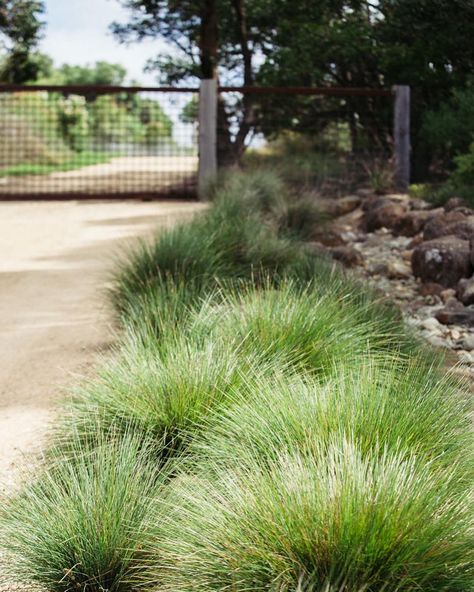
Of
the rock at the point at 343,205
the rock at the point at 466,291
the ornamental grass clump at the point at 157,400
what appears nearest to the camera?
the ornamental grass clump at the point at 157,400

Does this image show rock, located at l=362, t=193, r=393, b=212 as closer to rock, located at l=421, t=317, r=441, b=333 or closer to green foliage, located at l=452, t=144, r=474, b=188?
green foliage, located at l=452, t=144, r=474, b=188

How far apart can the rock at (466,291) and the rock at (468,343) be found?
85 cm

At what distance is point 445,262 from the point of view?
624 centimetres

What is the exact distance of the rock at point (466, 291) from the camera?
5.71 m

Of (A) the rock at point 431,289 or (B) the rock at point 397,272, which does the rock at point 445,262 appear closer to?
(A) the rock at point 431,289

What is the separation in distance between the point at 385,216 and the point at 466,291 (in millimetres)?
3072

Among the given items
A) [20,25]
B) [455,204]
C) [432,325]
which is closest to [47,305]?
[432,325]

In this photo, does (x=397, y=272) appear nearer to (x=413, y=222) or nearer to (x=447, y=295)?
(x=447, y=295)

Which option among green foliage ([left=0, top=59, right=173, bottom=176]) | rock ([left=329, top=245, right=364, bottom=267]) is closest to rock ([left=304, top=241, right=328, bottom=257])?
rock ([left=329, top=245, right=364, bottom=267])

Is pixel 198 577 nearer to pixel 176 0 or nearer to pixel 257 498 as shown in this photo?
pixel 257 498

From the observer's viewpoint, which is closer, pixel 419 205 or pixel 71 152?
pixel 419 205

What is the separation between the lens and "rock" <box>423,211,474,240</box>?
684 centimetres

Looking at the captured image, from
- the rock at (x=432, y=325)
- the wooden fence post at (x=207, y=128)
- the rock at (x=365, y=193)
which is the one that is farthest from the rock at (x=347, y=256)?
the wooden fence post at (x=207, y=128)

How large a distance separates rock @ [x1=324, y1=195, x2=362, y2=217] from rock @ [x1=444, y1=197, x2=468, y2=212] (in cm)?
155
